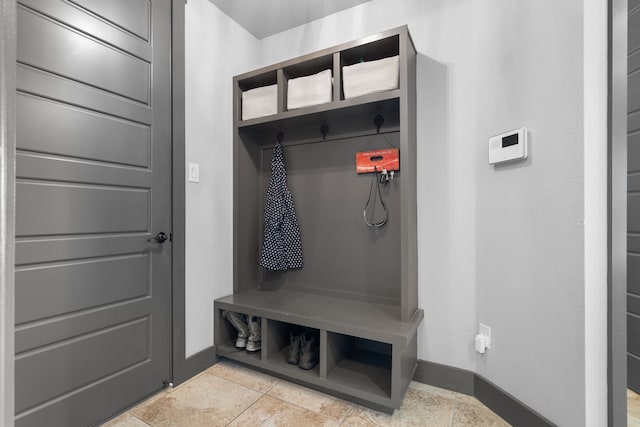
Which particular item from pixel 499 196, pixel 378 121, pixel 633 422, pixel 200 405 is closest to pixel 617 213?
pixel 499 196

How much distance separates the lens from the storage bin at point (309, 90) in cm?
182

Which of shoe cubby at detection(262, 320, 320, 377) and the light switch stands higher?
the light switch

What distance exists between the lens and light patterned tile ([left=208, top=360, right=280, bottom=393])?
1766 millimetres

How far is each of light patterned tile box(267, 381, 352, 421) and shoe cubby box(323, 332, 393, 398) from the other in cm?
12

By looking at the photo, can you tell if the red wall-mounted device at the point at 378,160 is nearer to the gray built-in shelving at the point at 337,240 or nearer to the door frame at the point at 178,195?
the gray built-in shelving at the point at 337,240

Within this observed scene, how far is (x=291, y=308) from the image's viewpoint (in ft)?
6.00

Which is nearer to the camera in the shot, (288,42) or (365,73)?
(365,73)

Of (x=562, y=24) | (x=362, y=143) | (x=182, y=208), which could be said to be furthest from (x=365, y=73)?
(x=182, y=208)

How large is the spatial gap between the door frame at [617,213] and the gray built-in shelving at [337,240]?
763mm

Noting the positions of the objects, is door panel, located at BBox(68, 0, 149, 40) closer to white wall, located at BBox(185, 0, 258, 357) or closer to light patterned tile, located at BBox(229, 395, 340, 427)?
white wall, located at BBox(185, 0, 258, 357)

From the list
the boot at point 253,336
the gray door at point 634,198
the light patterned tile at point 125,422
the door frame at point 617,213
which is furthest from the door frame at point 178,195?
the gray door at point 634,198

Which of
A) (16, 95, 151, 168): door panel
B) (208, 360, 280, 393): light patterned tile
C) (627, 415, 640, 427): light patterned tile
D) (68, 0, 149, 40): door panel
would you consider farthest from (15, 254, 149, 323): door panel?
(627, 415, 640, 427): light patterned tile

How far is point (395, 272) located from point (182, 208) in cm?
142

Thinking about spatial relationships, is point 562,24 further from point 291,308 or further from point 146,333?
point 146,333
